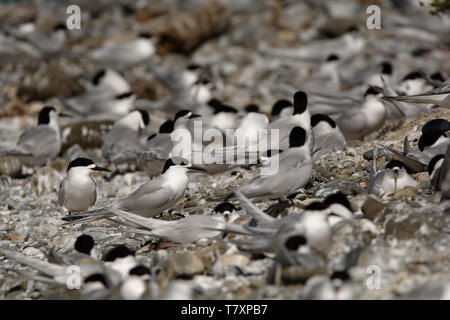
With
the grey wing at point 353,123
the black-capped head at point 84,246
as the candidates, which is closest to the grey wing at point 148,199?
the black-capped head at point 84,246

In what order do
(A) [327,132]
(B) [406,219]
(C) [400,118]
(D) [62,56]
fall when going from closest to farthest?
1. (B) [406,219]
2. (A) [327,132]
3. (C) [400,118]
4. (D) [62,56]

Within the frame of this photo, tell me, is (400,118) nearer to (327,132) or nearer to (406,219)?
(327,132)

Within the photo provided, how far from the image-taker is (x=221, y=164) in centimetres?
597

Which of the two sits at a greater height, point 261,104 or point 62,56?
point 62,56

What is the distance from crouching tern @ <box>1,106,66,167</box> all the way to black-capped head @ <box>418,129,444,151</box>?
13.4 feet

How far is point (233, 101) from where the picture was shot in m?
12.1

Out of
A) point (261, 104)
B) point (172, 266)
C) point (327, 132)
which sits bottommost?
point (172, 266)

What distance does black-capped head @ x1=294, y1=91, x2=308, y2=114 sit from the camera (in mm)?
6090

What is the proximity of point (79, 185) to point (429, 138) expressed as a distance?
2.78 metres

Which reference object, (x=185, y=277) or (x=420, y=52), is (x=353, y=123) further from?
(x=420, y=52)

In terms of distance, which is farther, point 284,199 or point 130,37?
point 130,37

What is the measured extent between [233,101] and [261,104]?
610mm

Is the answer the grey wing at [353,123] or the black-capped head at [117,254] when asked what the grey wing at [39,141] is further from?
the black-capped head at [117,254]

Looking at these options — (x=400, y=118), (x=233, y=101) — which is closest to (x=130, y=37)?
(x=233, y=101)
